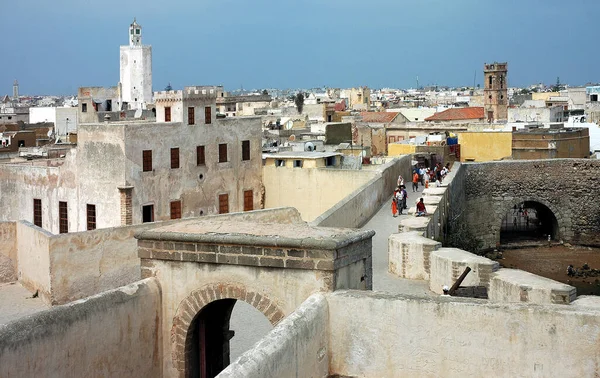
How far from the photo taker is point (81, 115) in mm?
46500

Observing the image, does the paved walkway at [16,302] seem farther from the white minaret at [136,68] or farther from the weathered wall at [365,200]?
the white minaret at [136,68]

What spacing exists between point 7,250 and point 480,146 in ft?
84.8

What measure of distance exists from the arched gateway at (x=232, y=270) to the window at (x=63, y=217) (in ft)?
69.5

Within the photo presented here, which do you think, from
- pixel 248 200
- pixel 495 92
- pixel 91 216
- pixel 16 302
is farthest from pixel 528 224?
pixel 495 92

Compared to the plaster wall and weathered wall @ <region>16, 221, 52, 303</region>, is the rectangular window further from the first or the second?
the plaster wall

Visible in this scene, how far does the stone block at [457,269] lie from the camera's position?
1431 centimetres

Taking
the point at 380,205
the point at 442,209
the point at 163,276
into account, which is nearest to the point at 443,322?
the point at 163,276

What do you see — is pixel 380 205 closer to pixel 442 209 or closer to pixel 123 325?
pixel 442 209

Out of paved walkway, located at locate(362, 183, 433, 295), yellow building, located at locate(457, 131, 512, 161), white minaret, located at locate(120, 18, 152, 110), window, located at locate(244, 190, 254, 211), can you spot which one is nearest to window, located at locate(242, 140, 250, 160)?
window, located at locate(244, 190, 254, 211)

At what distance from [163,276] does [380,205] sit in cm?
1740

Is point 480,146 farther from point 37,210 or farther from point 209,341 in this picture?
point 209,341

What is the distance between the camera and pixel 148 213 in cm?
2862

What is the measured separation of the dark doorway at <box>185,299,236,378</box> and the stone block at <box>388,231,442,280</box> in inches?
280

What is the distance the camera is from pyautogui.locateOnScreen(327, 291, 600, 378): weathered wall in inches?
285
